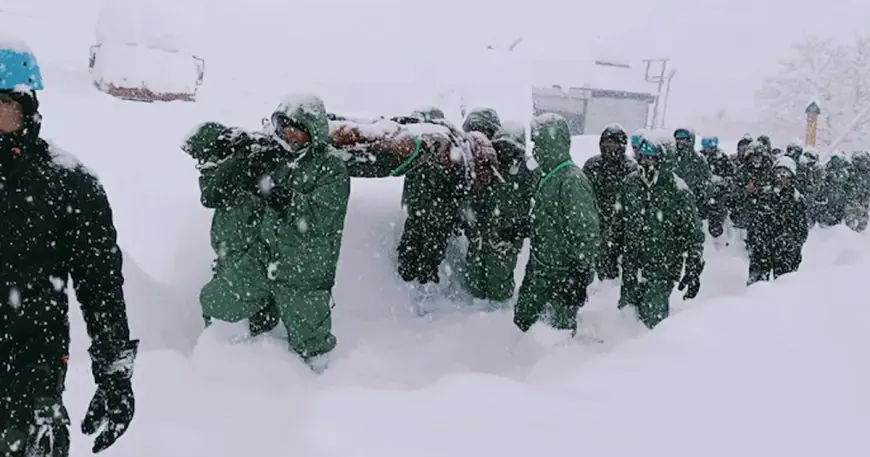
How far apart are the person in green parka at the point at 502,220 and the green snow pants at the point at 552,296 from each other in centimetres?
89

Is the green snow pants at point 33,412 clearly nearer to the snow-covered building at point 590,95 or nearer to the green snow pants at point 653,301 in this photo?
the green snow pants at point 653,301

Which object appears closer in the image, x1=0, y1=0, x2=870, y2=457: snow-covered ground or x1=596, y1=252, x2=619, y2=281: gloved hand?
x1=0, y1=0, x2=870, y2=457: snow-covered ground

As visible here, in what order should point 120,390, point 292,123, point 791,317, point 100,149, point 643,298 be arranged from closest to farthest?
point 120,390, point 292,123, point 791,317, point 643,298, point 100,149

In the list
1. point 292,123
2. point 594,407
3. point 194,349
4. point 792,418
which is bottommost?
point 194,349

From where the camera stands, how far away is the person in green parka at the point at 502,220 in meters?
6.64

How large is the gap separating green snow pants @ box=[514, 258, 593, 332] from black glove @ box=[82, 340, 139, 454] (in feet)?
11.8

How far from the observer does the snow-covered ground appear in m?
3.43

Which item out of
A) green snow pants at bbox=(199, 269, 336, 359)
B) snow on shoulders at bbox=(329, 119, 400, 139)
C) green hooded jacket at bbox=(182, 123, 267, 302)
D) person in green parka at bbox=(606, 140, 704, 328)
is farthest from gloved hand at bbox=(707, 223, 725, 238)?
green hooded jacket at bbox=(182, 123, 267, 302)

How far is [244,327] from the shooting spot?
16.7ft

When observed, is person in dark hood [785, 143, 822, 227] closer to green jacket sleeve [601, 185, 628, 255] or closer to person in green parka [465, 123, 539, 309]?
green jacket sleeve [601, 185, 628, 255]

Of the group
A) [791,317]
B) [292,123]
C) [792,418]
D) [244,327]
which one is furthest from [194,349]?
[791,317]

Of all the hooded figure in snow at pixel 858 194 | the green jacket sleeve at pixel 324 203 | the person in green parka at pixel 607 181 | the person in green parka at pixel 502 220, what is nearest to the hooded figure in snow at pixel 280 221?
the green jacket sleeve at pixel 324 203

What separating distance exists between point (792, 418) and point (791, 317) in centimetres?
188

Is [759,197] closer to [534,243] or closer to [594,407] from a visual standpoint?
[534,243]
